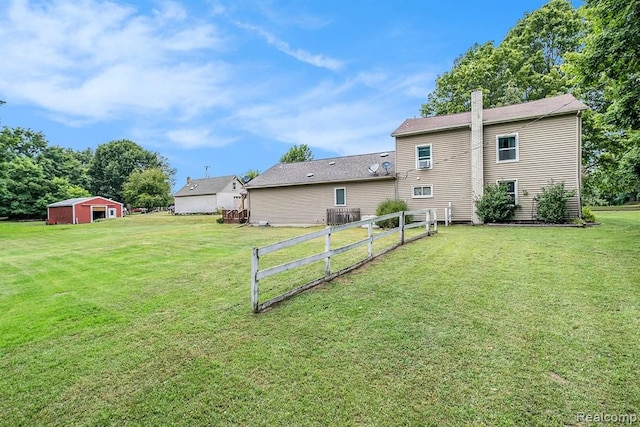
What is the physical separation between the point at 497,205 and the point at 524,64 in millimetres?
18618

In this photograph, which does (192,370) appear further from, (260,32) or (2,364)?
(260,32)

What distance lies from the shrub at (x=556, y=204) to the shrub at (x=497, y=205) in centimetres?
136

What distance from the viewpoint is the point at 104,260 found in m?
9.41

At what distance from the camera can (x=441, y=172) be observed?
17578mm

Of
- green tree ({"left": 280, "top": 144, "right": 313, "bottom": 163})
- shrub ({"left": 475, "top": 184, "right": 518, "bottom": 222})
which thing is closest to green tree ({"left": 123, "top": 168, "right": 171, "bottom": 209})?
green tree ({"left": 280, "top": 144, "right": 313, "bottom": 163})

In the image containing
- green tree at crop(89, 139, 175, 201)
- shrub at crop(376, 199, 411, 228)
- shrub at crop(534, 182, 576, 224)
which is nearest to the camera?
shrub at crop(534, 182, 576, 224)

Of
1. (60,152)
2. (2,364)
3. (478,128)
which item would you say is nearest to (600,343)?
(2,364)

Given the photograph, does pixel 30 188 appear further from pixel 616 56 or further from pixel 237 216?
pixel 616 56

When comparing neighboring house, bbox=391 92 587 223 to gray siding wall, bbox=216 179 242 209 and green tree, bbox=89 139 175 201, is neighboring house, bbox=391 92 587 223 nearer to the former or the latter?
gray siding wall, bbox=216 179 242 209

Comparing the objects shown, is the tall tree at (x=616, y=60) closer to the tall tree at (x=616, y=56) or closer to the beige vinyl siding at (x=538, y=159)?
the tall tree at (x=616, y=56)

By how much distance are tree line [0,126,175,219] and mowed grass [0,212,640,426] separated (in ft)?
81.9

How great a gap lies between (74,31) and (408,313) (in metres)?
17.2

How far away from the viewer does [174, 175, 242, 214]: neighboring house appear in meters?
41.2

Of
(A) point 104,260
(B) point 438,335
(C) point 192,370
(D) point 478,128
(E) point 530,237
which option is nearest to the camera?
(C) point 192,370
